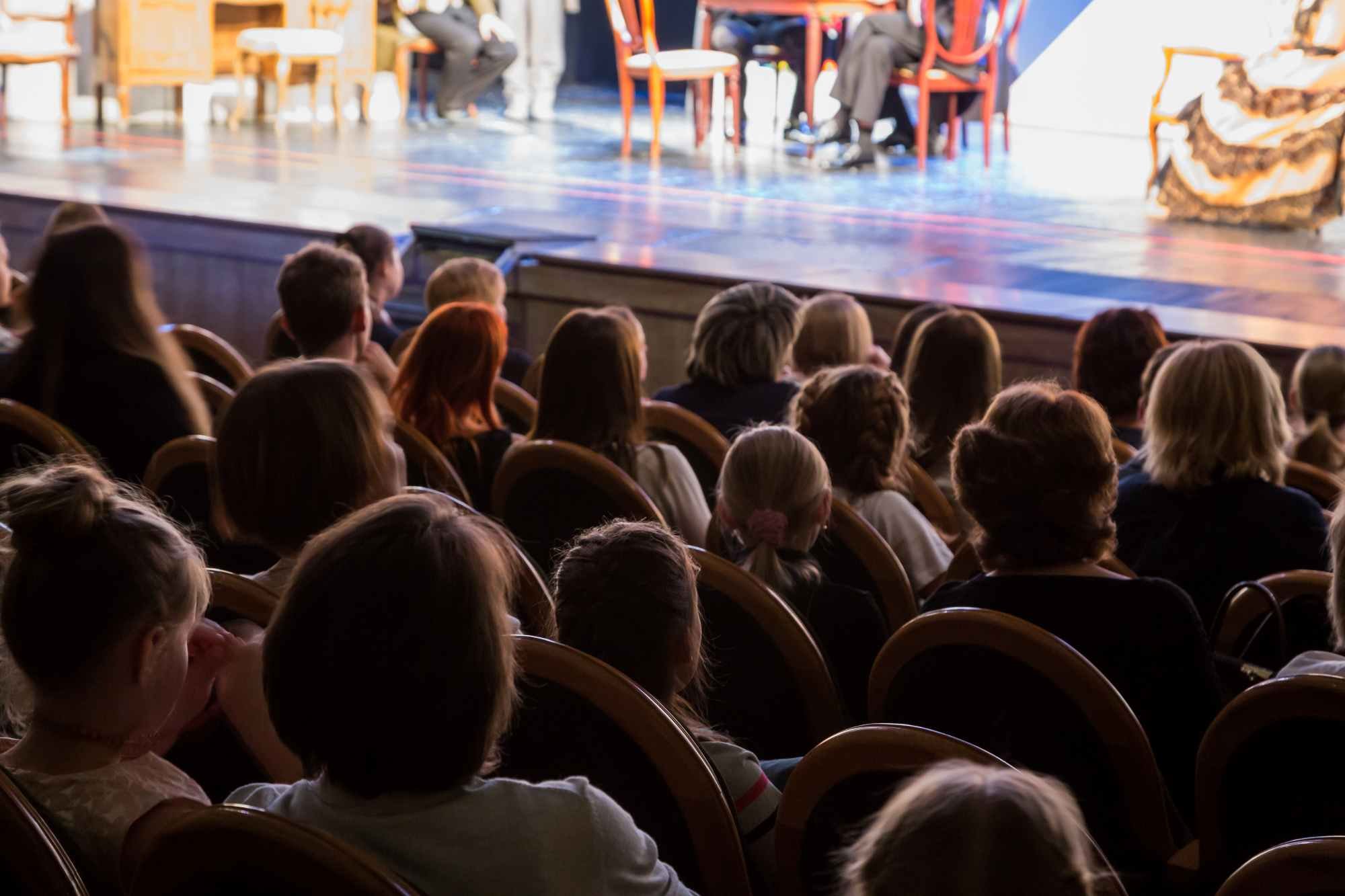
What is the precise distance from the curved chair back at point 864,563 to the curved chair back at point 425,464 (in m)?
0.58

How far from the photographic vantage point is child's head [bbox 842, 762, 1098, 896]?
2.29ft

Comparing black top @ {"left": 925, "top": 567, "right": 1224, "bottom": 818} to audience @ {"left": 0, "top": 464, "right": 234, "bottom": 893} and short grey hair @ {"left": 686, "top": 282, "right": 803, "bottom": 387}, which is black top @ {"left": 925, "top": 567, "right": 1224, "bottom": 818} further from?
short grey hair @ {"left": 686, "top": 282, "right": 803, "bottom": 387}

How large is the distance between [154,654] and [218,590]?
29 centimetres

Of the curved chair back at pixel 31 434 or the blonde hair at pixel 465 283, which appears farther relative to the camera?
the blonde hair at pixel 465 283

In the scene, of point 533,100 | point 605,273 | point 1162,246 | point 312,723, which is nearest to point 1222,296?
point 1162,246

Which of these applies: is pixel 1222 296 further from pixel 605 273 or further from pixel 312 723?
pixel 312 723

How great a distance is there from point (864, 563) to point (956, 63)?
5.93 meters

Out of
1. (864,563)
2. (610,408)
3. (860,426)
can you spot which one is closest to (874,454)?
(860,426)

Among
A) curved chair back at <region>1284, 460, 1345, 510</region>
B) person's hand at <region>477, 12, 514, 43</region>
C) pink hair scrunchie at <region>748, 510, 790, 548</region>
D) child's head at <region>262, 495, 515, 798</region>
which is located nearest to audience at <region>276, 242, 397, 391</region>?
pink hair scrunchie at <region>748, 510, 790, 548</region>

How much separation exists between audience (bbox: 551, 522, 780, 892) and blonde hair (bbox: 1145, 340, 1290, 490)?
3.57 feet

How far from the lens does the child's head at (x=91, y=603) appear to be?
1.15 meters

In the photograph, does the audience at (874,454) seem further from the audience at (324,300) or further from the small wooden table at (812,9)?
the small wooden table at (812,9)

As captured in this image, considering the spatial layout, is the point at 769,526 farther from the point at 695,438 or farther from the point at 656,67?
the point at 656,67

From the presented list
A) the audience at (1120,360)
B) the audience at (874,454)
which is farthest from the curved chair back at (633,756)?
the audience at (1120,360)
